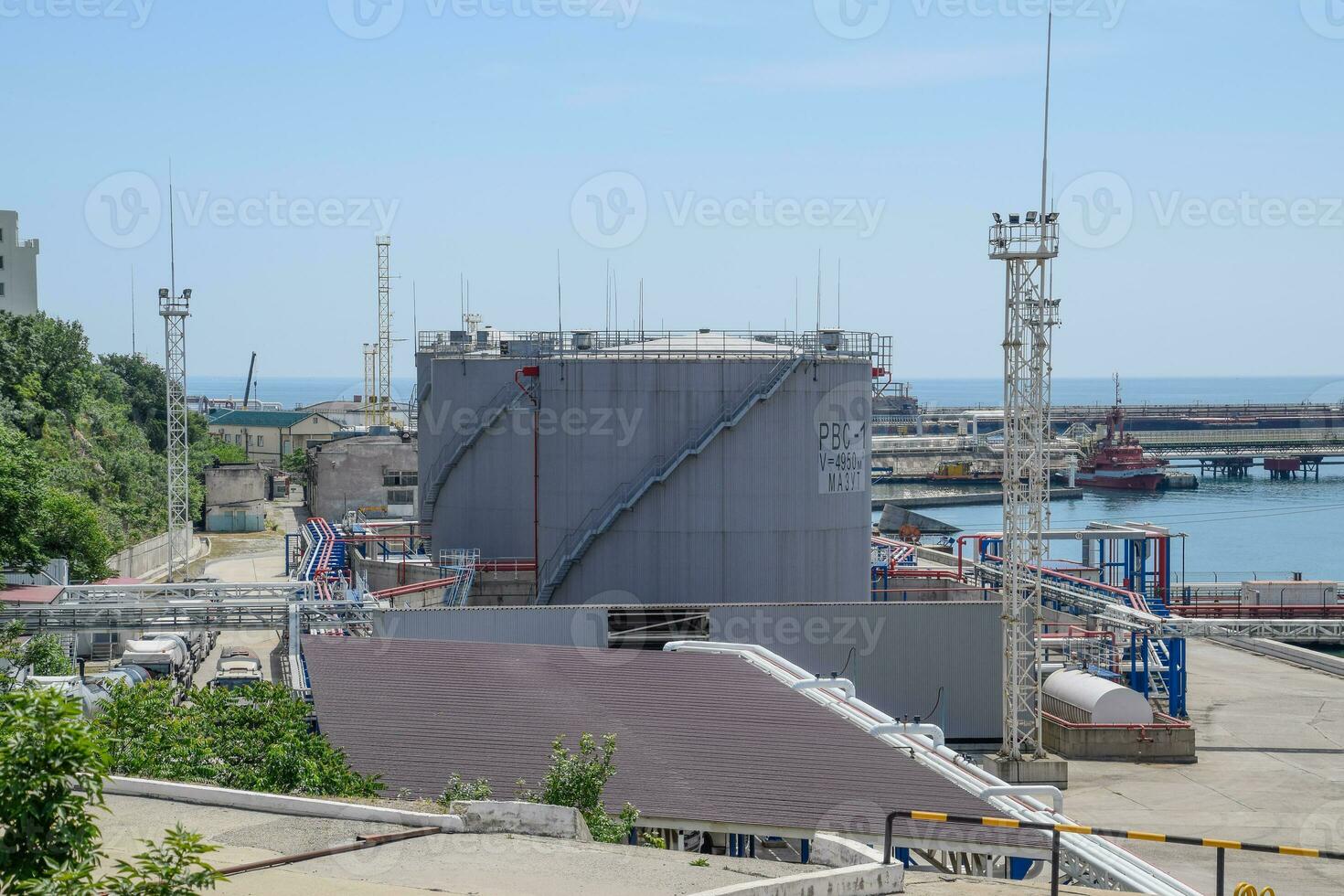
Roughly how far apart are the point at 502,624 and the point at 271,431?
8998 cm

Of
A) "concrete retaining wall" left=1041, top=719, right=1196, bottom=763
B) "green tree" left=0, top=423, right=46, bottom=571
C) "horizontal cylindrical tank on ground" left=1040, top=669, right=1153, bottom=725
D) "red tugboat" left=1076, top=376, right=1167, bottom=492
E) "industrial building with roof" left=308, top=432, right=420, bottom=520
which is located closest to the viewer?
"green tree" left=0, top=423, right=46, bottom=571

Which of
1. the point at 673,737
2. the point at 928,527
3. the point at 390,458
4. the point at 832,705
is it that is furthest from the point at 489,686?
the point at 928,527

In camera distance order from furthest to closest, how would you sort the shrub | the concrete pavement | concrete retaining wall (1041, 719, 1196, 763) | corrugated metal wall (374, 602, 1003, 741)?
concrete retaining wall (1041, 719, 1196, 763) → corrugated metal wall (374, 602, 1003, 741) → the concrete pavement → the shrub

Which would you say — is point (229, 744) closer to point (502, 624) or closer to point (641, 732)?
point (641, 732)

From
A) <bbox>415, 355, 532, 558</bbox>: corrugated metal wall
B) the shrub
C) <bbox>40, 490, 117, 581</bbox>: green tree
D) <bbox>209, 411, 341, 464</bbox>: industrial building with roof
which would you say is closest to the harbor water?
<bbox>209, 411, 341, 464</bbox>: industrial building with roof

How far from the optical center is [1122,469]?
15262 cm

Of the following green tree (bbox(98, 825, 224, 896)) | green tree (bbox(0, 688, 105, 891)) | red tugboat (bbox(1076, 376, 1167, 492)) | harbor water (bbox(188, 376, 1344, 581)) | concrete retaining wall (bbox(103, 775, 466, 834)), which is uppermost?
green tree (bbox(0, 688, 105, 891))

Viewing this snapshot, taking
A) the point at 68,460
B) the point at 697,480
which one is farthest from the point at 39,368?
the point at 697,480

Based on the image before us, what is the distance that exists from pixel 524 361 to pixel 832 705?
718 inches

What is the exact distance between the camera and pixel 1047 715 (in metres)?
35.9

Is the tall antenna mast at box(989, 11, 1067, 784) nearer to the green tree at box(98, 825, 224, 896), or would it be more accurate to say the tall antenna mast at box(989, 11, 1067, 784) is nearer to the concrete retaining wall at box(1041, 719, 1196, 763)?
the concrete retaining wall at box(1041, 719, 1196, 763)

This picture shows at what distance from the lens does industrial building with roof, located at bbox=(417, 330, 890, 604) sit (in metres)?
34.0

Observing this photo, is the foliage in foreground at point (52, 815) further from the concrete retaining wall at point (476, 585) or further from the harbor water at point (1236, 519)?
the harbor water at point (1236, 519)

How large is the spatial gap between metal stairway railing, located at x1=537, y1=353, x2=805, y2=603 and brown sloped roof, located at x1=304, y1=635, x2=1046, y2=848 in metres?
9.27
